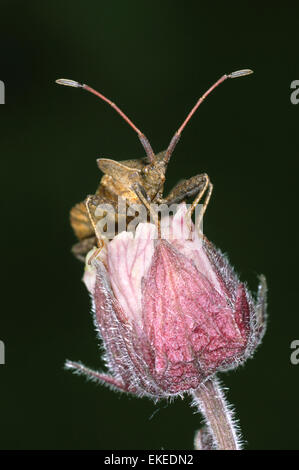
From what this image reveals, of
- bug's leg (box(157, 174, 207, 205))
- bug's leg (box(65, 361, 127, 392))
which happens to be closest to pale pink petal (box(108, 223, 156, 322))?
bug's leg (box(65, 361, 127, 392))

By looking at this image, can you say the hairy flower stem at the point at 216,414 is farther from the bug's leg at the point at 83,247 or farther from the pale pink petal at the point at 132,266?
the bug's leg at the point at 83,247

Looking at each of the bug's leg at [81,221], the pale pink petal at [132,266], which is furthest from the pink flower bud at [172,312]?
the bug's leg at [81,221]

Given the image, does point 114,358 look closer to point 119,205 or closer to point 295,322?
point 119,205

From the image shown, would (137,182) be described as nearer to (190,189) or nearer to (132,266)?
(190,189)

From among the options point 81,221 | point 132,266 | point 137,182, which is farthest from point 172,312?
point 81,221

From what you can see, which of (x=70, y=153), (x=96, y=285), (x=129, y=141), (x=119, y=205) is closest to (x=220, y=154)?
(x=129, y=141)
